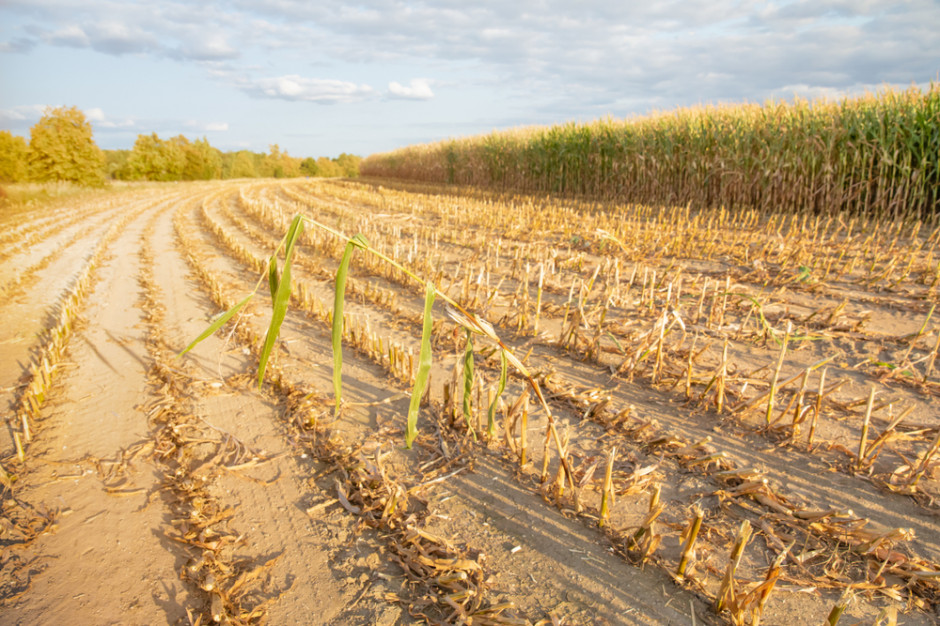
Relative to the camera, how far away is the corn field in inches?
371

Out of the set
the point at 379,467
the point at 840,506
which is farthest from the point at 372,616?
the point at 840,506

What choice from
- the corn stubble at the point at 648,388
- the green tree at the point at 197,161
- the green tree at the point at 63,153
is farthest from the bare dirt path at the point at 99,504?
the green tree at the point at 197,161

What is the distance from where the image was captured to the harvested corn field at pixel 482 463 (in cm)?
208

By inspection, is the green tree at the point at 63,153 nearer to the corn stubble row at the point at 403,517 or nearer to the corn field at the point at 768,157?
the corn field at the point at 768,157

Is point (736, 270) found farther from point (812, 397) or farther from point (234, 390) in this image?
point (234, 390)

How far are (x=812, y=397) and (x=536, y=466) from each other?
2.12m

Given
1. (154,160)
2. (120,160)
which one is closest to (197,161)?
(154,160)

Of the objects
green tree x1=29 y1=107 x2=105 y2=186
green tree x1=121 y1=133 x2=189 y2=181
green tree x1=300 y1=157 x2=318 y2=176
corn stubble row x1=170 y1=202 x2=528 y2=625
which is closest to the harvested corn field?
corn stubble row x1=170 y1=202 x2=528 y2=625

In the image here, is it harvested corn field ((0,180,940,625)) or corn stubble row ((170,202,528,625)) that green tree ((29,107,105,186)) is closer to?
harvested corn field ((0,180,940,625))

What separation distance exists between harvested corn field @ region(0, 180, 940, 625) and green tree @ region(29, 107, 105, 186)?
2731cm

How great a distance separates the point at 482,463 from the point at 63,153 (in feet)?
108

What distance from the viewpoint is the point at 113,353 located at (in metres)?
4.80

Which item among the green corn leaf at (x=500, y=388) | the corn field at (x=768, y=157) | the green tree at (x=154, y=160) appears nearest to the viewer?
the green corn leaf at (x=500, y=388)

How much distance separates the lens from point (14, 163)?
2867cm
